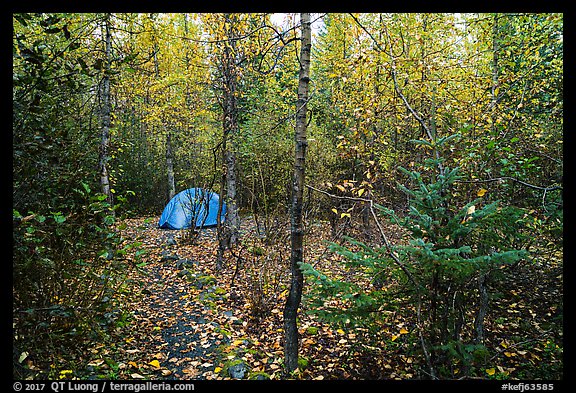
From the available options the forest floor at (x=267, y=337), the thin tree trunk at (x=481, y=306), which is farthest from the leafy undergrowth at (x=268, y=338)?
the thin tree trunk at (x=481, y=306)

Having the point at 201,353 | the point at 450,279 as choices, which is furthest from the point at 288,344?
the point at 450,279

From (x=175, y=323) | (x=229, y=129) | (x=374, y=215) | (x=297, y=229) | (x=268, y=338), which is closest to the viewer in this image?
(x=374, y=215)

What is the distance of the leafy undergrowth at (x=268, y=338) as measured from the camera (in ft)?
9.35

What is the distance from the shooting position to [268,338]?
390 cm

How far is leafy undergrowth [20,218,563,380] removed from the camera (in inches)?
112

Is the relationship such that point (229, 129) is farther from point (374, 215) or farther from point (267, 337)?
point (374, 215)

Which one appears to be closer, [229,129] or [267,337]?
[267,337]

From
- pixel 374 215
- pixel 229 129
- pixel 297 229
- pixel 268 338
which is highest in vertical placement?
pixel 229 129

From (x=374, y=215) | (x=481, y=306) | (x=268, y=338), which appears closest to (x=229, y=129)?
(x=268, y=338)

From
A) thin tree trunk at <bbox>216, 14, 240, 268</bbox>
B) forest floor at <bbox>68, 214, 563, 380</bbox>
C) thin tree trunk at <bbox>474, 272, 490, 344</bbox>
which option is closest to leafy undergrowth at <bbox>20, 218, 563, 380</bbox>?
forest floor at <bbox>68, 214, 563, 380</bbox>

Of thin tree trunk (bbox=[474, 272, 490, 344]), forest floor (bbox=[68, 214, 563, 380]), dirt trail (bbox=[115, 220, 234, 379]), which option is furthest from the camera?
dirt trail (bbox=[115, 220, 234, 379])

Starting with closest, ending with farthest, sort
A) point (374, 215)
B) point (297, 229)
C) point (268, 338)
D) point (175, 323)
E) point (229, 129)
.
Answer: point (374, 215)
point (297, 229)
point (268, 338)
point (175, 323)
point (229, 129)

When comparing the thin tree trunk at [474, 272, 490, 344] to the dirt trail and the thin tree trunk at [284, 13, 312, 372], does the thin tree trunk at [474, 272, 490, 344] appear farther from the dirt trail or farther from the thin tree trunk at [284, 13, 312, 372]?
the dirt trail

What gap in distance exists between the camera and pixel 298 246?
3.03 m
